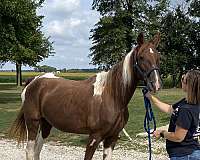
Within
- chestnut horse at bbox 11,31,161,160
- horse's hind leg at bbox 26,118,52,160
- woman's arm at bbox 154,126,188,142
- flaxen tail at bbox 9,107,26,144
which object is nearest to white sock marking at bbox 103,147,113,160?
chestnut horse at bbox 11,31,161,160

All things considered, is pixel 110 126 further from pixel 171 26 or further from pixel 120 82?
pixel 171 26

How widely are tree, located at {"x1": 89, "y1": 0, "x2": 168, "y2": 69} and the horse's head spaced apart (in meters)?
38.5

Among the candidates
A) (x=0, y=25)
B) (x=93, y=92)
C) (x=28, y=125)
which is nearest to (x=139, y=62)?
(x=93, y=92)

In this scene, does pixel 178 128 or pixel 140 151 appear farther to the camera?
pixel 140 151

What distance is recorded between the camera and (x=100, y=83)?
5492 millimetres

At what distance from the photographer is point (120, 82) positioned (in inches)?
209

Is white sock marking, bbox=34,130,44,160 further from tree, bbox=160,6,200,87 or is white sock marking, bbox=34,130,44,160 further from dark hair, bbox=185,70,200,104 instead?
tree, bbox=160,6,200,87

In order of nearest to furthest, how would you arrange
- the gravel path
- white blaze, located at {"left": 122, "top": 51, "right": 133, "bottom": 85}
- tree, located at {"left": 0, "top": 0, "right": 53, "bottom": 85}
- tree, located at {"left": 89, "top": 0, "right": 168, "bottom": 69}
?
white blaze, located at {"left": 122, "top": 51, "right": 133, "bottom": 85}
the gravel path
tree, located at {"left": 0, "top": 0, "right": 53, "bottom": 85}
tree, located at {"left": 89, "top": 0, "right": 168, "bottom": 69}

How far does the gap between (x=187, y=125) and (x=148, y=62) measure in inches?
50.8

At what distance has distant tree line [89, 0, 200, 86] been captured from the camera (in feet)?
149

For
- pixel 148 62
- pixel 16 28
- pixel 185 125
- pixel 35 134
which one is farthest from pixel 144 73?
pixel 16 28

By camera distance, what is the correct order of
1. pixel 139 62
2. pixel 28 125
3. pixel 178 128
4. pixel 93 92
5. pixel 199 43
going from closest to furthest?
pixel 178 128 → pixel 139 62 → pixel 93 92 → pixel 28 125 → pixel 199 43

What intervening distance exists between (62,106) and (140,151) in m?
3.95

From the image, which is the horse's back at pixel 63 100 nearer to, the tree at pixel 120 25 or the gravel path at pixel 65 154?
the gravel path at pixel 65 154
